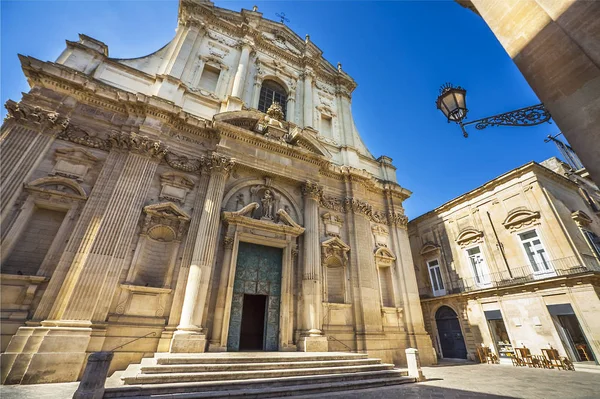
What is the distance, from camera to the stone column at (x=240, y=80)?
12.0 m

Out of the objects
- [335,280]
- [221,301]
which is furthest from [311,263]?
[221,301]

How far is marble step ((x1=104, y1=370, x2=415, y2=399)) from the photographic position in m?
4.54

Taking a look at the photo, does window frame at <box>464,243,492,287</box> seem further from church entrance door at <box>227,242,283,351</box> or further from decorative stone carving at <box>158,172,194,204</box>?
decorative stone carving at <box>158,172,194,204</box>

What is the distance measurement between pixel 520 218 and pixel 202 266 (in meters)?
15.6

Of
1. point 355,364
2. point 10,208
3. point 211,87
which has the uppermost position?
point 211,87

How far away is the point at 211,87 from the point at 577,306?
19039mm

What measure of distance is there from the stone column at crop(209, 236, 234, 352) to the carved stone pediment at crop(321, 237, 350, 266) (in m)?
3.87

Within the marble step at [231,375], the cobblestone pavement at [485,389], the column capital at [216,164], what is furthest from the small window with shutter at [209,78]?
the cobblestone pavement at [485,389]

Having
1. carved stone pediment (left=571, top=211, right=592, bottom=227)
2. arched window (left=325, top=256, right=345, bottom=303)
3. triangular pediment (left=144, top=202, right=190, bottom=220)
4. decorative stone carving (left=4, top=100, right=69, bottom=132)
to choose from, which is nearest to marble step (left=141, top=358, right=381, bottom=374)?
arched window (left=325, top=256, right=345, bottom=303)

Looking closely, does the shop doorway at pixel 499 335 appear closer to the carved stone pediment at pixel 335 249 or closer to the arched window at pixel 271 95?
the carved stone pediment at pixel 335 249

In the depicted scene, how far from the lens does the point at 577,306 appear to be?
10.7 m

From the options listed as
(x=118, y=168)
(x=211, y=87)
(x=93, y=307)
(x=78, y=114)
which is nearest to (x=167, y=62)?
(x=211, y=87)

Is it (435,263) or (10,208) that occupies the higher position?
(435,263)

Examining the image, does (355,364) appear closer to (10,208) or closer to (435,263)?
(10,208)
